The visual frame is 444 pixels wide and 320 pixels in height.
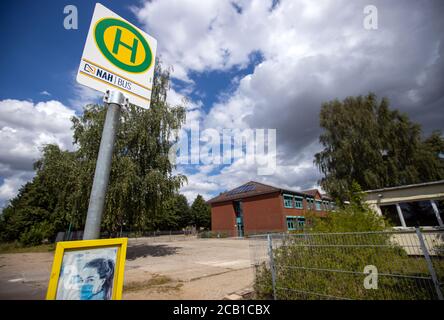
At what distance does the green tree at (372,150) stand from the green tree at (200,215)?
45973 mm

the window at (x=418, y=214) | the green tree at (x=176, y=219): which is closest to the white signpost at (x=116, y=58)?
the window at (x=418, y=214)

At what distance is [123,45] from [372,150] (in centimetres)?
2145

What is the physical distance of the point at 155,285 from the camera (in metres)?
6.52

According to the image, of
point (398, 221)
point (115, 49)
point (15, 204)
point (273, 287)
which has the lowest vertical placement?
point (273, 287)

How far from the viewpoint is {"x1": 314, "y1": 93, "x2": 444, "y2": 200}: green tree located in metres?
18.2

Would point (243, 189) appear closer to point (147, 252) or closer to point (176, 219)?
point (147, 252)

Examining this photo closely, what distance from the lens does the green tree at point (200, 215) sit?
6136 cm

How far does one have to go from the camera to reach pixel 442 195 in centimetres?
877

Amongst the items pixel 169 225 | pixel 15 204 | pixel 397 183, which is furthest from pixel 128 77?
pixel 169 225

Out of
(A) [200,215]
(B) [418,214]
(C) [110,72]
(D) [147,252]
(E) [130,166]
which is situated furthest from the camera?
(A) [200,215]

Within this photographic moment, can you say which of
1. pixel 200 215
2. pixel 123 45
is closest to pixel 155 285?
pixel 123 45
